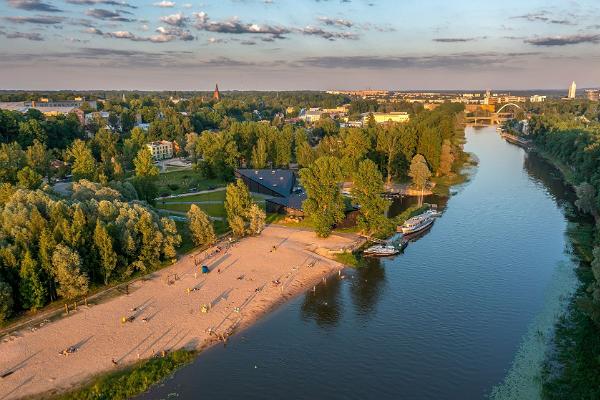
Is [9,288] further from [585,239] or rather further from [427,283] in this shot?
[585,239]

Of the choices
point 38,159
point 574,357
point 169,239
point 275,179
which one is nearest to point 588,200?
point 574,357

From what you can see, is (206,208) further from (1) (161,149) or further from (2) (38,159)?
(1) (161,149)

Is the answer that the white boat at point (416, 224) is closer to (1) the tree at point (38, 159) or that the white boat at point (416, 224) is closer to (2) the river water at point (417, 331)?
(2) the river water at point (417, 331)

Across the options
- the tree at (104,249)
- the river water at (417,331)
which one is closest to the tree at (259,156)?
the river water at (417,331)

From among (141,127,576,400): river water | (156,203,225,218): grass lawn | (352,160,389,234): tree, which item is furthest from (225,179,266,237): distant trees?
(141,127,576,400): river water

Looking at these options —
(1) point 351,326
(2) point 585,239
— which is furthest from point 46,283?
(2) point 585,239

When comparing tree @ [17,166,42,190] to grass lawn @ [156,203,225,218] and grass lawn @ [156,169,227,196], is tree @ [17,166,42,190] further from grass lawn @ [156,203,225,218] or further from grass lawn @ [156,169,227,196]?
grass lawn @ [156,169,227,196]
